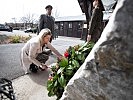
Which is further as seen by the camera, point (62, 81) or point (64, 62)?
point (64, 62)

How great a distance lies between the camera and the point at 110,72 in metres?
2.69

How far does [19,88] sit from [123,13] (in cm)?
283

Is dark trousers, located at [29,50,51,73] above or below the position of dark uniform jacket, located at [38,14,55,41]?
below

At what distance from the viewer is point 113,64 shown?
2.66m

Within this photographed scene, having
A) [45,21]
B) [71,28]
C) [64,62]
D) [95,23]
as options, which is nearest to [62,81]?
[64,62]

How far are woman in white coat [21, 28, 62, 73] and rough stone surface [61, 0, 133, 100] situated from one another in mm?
2183

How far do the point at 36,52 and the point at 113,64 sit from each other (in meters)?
2.80

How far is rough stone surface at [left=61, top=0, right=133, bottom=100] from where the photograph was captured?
2.52m

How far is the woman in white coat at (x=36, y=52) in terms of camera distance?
505 centimetres

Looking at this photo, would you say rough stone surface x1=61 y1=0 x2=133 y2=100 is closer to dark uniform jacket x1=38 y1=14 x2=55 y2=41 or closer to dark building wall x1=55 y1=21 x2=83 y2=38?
dark uniform jacket x1=38 y1=14 x2=55 y2=41

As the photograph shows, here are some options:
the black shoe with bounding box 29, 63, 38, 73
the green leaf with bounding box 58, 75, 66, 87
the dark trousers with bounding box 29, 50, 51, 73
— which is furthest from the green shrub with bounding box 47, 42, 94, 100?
the black shoe with bounding box 29, 63, 38, 73

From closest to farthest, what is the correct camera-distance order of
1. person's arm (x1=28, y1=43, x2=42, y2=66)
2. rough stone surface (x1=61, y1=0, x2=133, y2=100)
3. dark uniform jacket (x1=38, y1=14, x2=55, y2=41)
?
rough stone surface (x1=61, y1=0, x2=133, y2=100) → person's arm (x1=28, y1=43, x2=42, y2=66) → dark uniform jacket (x1=38, y1=14, x2=55, y2=41)

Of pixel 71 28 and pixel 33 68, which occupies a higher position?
pixel 33 68

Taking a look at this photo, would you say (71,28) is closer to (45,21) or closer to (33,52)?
(45,21)
